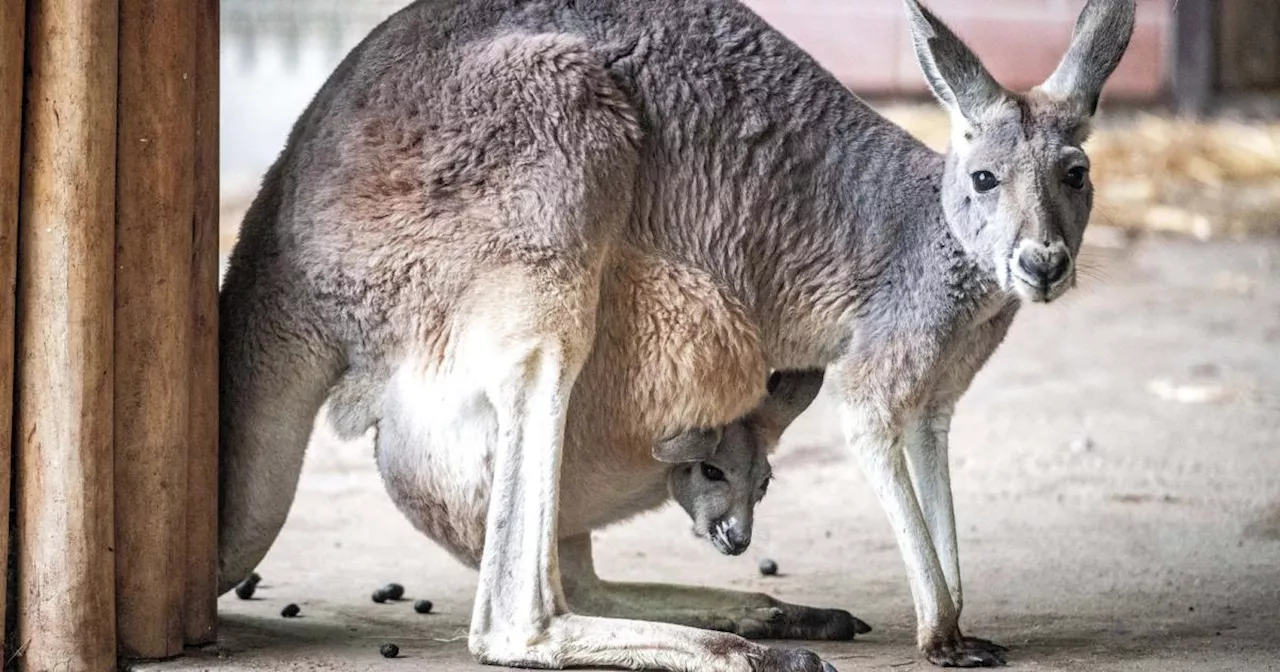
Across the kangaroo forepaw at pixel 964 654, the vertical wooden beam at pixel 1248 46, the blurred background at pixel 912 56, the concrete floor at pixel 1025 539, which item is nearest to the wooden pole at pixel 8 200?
the concrete floor at pixel 1025 539

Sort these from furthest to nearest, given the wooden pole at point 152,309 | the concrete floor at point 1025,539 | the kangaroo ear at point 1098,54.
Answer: the concrete floor at point 1025,539
the kangaroo ear at point 1098,54
the wooden pole at point 152,309

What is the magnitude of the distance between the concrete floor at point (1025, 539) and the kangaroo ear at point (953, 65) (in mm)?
710

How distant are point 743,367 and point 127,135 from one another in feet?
4.74

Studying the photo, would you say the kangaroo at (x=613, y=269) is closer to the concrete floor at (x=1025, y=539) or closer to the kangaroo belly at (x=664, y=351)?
the kangaroo belly at (x=664, y=351)

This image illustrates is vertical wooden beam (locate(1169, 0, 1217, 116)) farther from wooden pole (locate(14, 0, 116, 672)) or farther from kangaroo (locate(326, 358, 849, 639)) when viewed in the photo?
wooden pole (locate(14, 0, 116, 672))

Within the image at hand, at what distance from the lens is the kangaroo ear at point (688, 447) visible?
4129mm

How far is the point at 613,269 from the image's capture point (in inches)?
157

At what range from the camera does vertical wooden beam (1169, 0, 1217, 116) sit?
485 inches

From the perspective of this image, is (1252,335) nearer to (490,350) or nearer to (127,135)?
(490,350)

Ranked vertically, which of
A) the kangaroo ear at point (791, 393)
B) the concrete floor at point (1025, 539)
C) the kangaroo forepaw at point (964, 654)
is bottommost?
the kangaroo forepaw at point (964, 654)

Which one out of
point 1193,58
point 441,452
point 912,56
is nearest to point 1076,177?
point 441,452

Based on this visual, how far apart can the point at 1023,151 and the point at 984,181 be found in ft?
0.37

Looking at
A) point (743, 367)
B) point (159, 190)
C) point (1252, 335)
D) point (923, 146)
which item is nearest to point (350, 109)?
point (159, 190)

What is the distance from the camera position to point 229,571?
4141 mm
